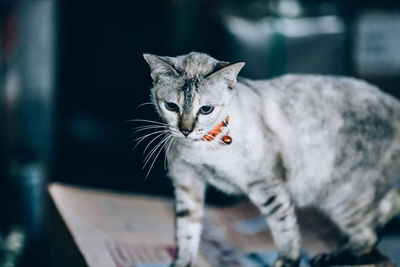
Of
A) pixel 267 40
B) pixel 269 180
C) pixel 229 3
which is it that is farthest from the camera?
pixel 229 3

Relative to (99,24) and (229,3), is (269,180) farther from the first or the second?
(229,3)

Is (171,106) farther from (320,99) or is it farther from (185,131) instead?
(320,99)

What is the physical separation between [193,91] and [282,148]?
0.30 metres

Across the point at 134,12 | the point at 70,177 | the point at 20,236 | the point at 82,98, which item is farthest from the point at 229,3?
the point at 20,236

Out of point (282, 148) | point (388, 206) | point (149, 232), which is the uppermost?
point (282, 148)

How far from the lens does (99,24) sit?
181cm

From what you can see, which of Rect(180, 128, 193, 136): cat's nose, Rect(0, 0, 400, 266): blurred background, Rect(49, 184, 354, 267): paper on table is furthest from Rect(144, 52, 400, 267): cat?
Rect(0, 0, 400, 266): blurred background

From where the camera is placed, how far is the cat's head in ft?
2.58

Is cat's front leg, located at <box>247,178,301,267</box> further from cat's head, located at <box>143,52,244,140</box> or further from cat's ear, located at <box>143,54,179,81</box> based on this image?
cat's ear, located at <box>143,54,179,81</box>

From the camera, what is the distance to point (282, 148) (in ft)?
3.23

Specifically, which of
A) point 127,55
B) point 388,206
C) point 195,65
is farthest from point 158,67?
point 127,55

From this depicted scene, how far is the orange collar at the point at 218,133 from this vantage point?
835 millimetres

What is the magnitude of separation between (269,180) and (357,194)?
296 millimetres

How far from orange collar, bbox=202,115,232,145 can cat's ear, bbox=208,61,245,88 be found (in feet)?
0.28
